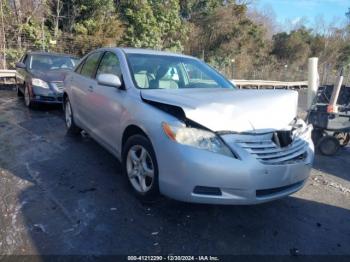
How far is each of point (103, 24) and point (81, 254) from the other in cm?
1966

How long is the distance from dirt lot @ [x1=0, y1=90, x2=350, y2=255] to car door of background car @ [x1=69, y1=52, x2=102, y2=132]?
2.35ft

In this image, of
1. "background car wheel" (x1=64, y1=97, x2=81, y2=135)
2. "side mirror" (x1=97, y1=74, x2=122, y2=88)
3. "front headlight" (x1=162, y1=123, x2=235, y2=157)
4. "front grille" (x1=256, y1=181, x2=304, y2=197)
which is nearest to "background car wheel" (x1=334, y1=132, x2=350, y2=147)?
"front grille" (x1=256, y1=181, x2=304, y2=197)

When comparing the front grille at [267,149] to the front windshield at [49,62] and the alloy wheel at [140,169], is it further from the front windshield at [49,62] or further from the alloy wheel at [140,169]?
the front windshield at [49,62]

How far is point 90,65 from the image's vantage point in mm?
5512

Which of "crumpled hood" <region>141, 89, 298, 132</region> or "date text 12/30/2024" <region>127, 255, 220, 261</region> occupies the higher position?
"crumpled hood" <region>141, 89, 298, 132</region>

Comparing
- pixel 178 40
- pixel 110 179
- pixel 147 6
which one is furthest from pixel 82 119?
pixel 178 40

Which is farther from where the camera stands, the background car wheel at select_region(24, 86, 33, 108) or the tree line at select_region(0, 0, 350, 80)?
the tree line at select_region(0, 0, 350, 80)

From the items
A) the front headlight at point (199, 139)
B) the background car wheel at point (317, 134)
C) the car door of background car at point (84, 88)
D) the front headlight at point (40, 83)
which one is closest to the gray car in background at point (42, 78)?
the front headlight at point (40, 83)

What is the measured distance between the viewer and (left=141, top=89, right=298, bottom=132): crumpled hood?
320 cm

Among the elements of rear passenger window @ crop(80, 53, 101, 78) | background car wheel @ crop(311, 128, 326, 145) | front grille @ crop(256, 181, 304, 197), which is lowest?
background car wheel @ crop(311, 128, 326, 145)

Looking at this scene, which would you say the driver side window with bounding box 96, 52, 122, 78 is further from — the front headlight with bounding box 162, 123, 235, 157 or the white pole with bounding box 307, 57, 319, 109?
the white pole with bounding box 307, 57, 319, 109

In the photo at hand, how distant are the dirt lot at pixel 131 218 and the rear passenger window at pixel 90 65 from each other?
1387 mm

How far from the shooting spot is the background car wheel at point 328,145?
6.40 meters

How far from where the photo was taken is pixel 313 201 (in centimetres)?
424
